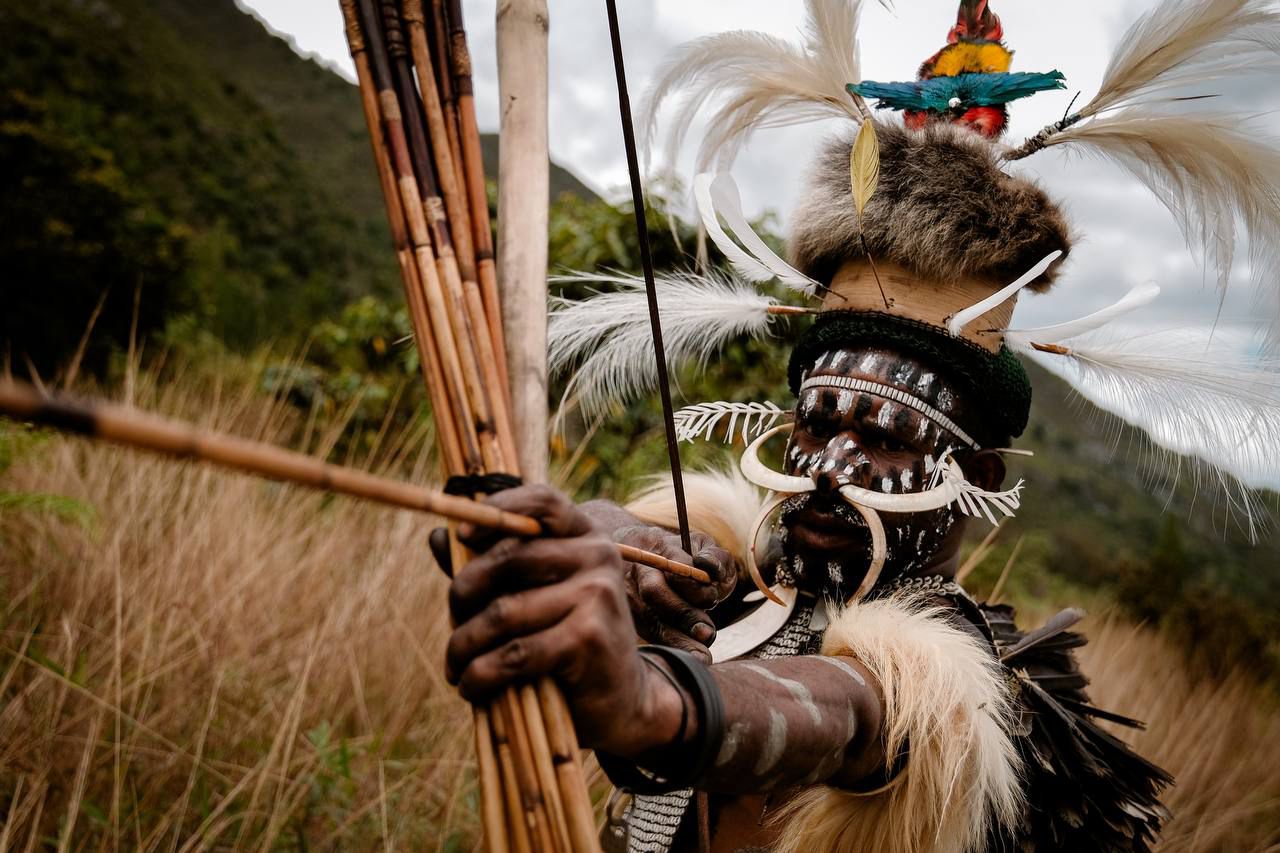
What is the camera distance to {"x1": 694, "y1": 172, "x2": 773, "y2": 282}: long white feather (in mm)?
1751

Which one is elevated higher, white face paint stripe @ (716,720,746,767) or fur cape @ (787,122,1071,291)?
fur cape @ (787,122,1071,291)

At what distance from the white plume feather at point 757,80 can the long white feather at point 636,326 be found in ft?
1.08

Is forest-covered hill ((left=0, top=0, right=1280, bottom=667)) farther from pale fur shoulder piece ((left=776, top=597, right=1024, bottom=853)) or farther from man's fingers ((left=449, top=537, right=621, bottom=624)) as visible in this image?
man's fingers ((left=449, top=537, right=621, bottom=624))

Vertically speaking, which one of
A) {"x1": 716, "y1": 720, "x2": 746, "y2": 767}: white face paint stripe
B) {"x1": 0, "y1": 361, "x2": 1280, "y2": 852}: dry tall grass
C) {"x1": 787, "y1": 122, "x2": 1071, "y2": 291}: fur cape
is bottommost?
{"x1": 0, "y1": 361, "x2": 1280, "y2": 852}: dry tall grass

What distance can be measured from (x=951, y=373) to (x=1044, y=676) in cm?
71

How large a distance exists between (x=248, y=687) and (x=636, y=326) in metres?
1.85

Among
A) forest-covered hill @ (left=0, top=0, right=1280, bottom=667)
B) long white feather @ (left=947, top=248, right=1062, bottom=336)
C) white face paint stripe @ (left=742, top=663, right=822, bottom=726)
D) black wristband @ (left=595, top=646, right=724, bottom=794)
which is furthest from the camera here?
forest-covered hill @ (left=0, top=0, right=1280, bottom=667)

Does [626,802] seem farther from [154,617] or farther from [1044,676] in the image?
[154,617]

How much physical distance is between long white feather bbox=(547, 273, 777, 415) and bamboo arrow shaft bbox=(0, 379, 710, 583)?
121cm

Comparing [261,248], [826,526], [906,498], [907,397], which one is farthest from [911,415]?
[261,248]

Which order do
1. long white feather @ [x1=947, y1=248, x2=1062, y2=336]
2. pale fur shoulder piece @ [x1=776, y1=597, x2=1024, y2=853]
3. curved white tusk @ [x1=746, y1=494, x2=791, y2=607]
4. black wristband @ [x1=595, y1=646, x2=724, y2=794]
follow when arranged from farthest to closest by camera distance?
curved white tusk @ [x1=746, y1=494, x2=791, y2=607]
long white feather @ [x1=947, y1=248, x2=1062, y2=336]
pale fur shoulder piece @ [x1=776, y1=597, x2=1024, y2=853]
black wristband @ [x1=595, y1=646, x2=724, y2=794]

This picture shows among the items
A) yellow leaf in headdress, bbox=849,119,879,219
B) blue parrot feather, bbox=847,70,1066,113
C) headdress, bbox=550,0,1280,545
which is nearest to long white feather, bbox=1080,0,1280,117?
headdress, bbox=550,0,1280,545

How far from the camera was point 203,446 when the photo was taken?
2.00 feet

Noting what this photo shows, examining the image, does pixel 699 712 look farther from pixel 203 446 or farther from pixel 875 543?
pixel 875 543
